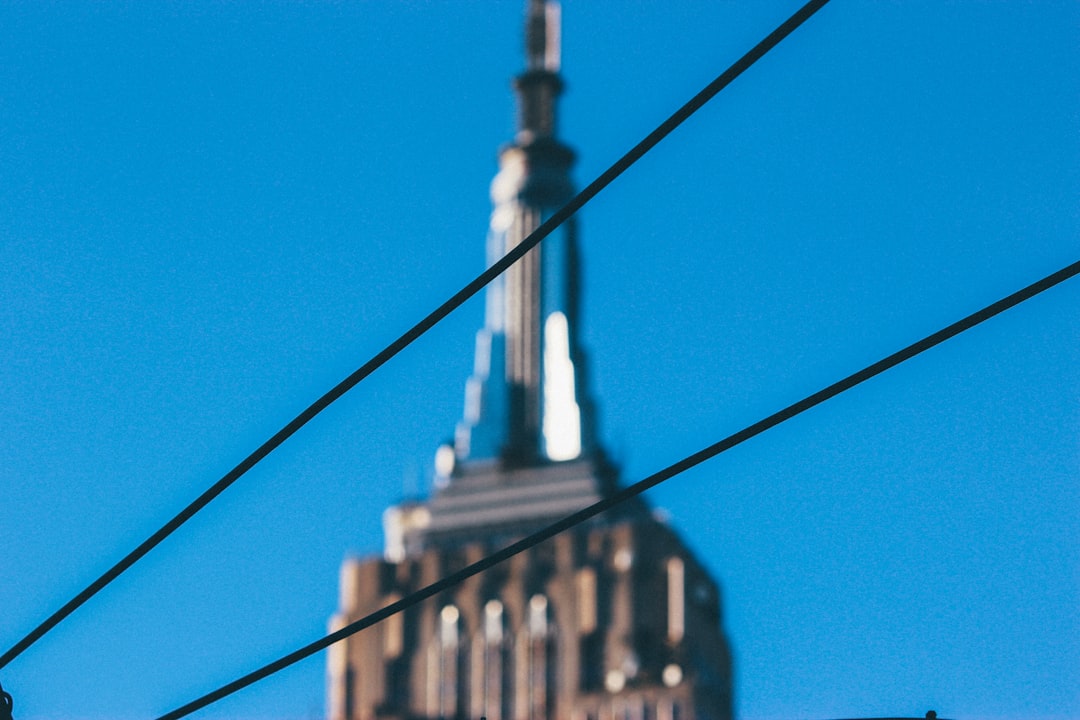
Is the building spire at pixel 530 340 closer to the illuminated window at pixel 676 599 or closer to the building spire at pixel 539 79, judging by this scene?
the building spire at pixel 539 79

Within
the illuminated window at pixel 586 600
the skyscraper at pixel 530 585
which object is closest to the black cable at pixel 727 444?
the skyscraper at pixel 530 585

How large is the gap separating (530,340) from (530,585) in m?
16.0

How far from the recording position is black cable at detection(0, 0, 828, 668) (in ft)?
30.6

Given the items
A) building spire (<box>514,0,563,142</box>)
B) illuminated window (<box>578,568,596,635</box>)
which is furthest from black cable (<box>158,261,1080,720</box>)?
building spire (<box>514,0,563,142</box>)

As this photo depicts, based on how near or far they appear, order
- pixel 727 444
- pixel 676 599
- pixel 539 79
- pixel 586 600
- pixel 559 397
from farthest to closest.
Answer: pixel 539 79, pixel 559 397, pixel 586 600, pixel 676 599, pixel 727 444

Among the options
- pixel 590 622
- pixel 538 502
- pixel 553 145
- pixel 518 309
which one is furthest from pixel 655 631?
pixel 553 145

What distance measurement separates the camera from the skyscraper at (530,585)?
95.6 m

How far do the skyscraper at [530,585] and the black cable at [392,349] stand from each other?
82665 millimetres

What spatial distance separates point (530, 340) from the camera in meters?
111

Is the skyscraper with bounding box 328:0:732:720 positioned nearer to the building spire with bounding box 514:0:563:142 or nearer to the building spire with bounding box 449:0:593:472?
the building spire with bounding box 449:0:593:472

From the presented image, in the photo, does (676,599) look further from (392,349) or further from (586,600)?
(392,349)

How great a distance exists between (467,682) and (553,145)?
3379 centimetres

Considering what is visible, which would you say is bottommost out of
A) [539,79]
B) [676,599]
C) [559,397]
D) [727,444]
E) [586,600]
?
[727,444]

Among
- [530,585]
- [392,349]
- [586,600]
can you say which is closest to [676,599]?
[586,600]
